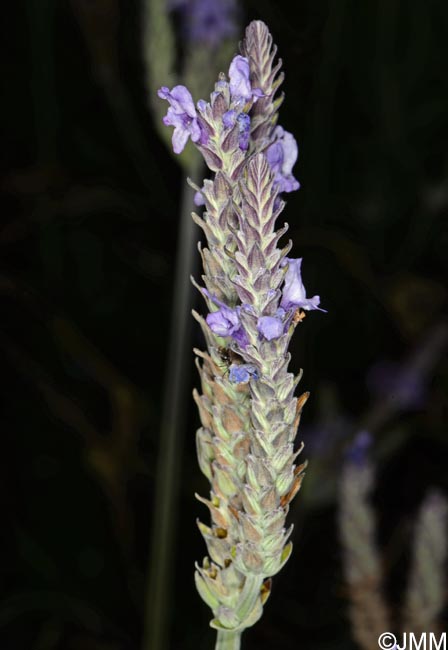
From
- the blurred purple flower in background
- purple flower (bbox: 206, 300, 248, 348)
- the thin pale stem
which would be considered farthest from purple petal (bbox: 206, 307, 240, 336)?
the blurred purple flower in background

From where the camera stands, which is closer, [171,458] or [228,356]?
[228,356]

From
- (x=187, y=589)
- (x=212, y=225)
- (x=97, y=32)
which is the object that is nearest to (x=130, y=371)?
(x=187, y=589)

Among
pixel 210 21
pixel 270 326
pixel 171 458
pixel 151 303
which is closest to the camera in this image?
pixel 270 326

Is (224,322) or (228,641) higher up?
(224,322)

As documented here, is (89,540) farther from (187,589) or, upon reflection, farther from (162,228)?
(162,228)

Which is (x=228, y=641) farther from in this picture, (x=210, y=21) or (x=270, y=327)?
(x=210, y=21)

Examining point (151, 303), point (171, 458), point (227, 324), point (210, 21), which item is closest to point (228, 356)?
point (227, 324)

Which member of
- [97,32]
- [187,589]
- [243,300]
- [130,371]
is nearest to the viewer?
[243,300]
